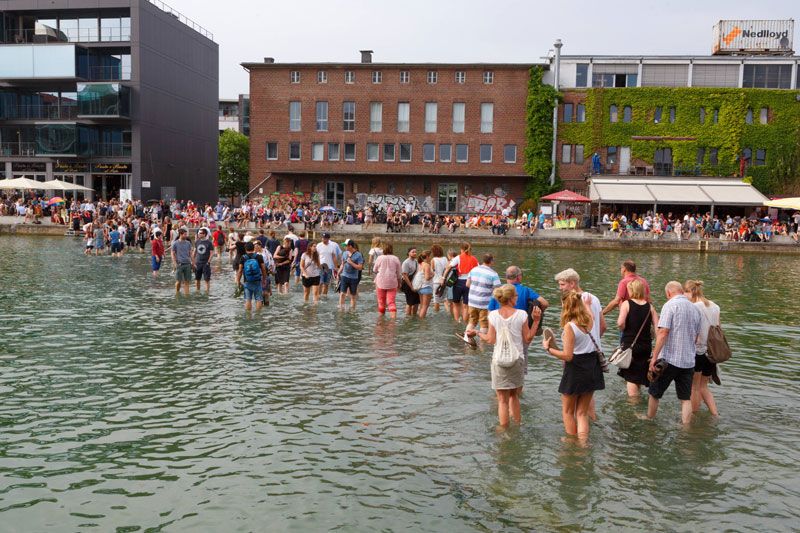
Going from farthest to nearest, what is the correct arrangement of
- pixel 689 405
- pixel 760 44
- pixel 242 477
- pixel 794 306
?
pixel 760 44
pixel 794 306
pixel 689 405
pixel 242 477

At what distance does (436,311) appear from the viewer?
1844 centimetres

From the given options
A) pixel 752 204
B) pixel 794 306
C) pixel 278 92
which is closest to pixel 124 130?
pixel 278 92

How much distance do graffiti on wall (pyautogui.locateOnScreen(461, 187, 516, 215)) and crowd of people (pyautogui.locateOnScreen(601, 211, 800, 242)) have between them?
10931 millimetres

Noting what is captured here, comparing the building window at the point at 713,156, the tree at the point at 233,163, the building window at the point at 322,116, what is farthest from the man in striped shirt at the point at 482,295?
the tree at the point at 233,163

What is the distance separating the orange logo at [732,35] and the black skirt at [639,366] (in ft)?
189

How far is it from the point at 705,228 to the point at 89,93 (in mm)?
46216

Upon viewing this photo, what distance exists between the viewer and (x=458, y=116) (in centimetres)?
5925

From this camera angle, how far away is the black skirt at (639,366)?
9898mm

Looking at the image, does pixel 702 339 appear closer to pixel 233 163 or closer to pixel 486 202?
pixel 486 202

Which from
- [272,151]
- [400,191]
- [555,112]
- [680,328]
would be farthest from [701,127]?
[680,328]

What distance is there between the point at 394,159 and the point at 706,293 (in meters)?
38.8

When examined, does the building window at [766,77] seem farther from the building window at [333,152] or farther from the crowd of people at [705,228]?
the building window at [333,152]

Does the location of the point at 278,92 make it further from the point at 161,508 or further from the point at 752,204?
the point at 161,508

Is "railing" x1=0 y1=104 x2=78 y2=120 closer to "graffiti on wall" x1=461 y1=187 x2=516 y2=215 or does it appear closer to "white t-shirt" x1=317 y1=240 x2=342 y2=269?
"graffiti on wall" x1=461 y1=187 x2=516 y2=215
